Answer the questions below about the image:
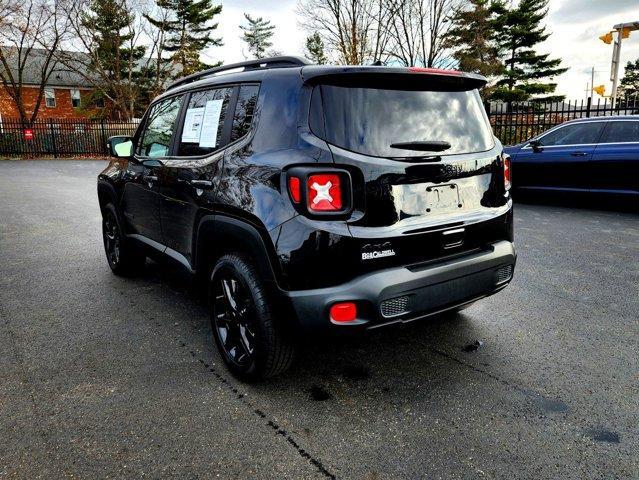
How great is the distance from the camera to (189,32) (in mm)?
44562

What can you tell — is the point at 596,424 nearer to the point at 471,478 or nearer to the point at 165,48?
the point at 471,478

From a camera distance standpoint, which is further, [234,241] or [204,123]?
[204,123]

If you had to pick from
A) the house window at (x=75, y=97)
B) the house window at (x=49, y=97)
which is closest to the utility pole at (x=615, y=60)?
the house window at (x=75, y=97)

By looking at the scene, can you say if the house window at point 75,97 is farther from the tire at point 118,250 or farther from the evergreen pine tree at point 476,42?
the tire at point 118,250

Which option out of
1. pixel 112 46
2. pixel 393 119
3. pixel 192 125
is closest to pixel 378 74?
pixel 393 119

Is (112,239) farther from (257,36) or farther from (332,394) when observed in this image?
(257,36)

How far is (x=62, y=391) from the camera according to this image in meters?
2.89

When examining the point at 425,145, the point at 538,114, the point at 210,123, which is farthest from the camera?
the point at 538,114

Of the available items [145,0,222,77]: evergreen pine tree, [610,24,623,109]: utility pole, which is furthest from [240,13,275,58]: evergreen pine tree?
[610,24,623,109]: utility pole

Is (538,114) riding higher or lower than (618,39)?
lower

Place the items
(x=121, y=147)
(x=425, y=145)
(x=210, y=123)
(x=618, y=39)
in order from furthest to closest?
(x=618, y=39) → (x=121, y=147) → (x=210, y=123) → (x=425, y=145)

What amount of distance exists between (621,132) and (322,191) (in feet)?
25.9

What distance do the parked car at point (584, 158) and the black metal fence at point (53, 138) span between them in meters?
20.3

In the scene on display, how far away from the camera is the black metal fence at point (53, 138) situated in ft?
81.1
